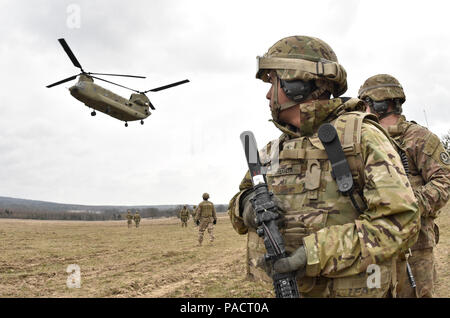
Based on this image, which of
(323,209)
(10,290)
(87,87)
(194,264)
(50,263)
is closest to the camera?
(323,209)

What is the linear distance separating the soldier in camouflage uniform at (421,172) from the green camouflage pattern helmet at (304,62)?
4.64 ft

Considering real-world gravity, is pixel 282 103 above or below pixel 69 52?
below

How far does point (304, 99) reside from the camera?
227 centimetres

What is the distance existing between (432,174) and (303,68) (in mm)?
1929

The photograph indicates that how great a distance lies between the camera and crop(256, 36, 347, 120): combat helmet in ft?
7.19

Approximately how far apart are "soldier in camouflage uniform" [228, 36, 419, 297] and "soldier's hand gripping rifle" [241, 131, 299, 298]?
0.05 metres

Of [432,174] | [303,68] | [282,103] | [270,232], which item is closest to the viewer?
[270,232]

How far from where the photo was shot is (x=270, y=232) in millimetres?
1895

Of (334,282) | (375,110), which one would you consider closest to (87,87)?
(375,110)

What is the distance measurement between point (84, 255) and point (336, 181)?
12935mm

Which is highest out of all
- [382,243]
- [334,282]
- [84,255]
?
[382,243]

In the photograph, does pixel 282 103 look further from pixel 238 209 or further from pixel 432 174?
pixel 432 174

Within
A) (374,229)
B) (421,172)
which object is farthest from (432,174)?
(374,229)
